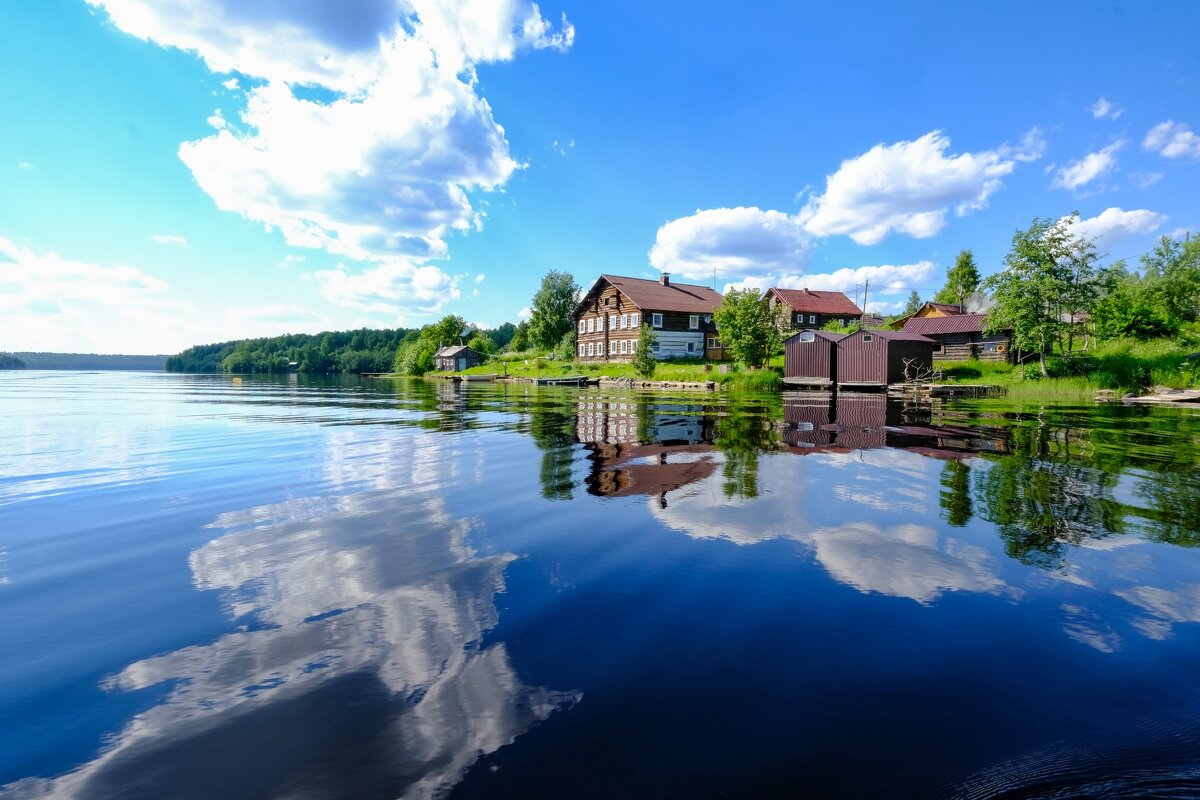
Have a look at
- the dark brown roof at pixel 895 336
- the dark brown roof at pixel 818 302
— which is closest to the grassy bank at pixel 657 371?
the dark brown roof at pixel 895 336

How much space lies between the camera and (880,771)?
2883 mm

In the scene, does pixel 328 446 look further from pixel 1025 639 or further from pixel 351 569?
pixel 1025 639

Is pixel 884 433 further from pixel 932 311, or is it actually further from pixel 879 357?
pixel 932 311

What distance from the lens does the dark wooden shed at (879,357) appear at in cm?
4525

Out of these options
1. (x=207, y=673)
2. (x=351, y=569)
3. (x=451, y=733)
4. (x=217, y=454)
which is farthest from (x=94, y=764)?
(x=217, y=454)

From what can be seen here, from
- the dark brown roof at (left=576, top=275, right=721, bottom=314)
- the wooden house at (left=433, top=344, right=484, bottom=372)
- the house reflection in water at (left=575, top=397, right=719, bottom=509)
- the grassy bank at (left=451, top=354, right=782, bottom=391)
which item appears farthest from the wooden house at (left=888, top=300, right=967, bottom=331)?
the wooden house at (left=433, top=344, right=484, bottom=372)

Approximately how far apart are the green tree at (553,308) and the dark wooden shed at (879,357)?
1725 inches

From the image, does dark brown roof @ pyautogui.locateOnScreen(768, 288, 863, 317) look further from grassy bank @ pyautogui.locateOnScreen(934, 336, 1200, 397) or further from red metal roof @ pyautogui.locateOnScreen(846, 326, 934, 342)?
grassy bank @ pyautogui.locateOnScreen(934, 336, 1200, 397)

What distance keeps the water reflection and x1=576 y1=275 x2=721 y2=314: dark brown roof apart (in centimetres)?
5948

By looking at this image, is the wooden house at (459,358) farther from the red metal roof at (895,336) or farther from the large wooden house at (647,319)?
the red metal roof at (895,336)

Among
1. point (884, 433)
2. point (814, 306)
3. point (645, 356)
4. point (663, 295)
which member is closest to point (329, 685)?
point (884, 433)

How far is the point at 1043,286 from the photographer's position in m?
40.8

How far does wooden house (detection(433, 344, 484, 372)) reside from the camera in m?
102

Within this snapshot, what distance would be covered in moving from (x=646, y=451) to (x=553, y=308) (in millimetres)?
70970
